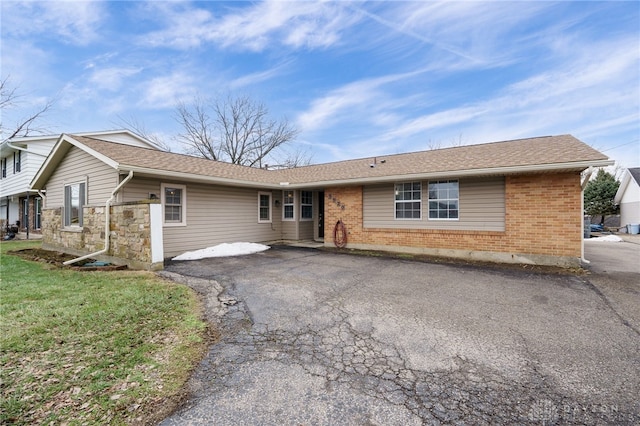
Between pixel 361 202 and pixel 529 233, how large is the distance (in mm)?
5217

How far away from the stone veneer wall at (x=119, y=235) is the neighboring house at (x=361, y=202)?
31mm

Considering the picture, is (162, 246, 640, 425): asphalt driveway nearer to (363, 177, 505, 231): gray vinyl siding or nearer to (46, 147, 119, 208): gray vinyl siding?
(363, 177, 505, 231): gray vinyl siding

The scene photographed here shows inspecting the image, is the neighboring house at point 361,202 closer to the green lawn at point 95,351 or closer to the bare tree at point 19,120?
the green lawn at point 95,351

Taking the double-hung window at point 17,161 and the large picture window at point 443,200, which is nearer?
the large picture window at point 443,200

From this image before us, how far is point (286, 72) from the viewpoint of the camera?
56.0 feet

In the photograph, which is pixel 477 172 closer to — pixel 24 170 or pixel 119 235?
pixel 119 235

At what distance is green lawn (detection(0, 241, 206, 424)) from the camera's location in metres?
2.14

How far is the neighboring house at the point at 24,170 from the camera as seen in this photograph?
15383 mm

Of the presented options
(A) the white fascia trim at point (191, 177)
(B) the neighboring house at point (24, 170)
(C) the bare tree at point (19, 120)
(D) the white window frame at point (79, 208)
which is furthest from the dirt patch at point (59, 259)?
(C) the bare tree at point (19, 120)

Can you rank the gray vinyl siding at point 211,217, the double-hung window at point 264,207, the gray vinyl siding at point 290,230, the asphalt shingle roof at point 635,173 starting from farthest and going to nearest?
the asphalt shingle roof at point 635,173, the gray vinyl siding at point 290,230, the double-hung window at point 264,207, the gray vinyl siding at point 211,217

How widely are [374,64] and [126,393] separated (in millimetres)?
16376

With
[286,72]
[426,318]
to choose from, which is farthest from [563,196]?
[286,72]

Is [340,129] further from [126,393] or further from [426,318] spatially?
[126,393]

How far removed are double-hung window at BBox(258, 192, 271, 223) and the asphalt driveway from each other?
21.8 ft
